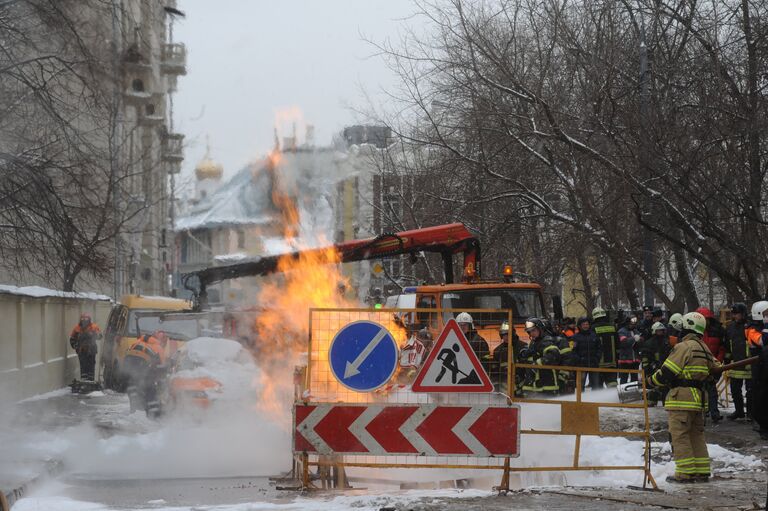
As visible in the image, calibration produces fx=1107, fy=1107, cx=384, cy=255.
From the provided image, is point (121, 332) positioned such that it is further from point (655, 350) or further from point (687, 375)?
point (687, 375)

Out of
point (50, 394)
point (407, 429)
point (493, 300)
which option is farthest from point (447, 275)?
point (407, 429)

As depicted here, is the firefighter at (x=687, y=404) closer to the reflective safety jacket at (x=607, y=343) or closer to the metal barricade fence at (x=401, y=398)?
the metal barricade fence at (x=401, y=398)

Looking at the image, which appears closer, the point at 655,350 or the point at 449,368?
the point at 449,368

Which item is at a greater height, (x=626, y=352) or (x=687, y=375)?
(x=687, y=375)

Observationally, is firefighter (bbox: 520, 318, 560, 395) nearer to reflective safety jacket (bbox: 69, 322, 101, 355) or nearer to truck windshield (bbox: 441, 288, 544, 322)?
truck windshield (bbox: 441, 288, 544, 322)

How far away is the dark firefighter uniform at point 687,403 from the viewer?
11141 millimetres

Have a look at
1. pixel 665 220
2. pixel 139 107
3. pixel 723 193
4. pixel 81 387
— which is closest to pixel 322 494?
pixel 723 193

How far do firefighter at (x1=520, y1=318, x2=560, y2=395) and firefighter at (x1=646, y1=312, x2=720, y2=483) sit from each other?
11.1 feet

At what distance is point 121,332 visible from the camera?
90.5ft

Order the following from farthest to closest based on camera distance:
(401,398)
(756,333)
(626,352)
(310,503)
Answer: (626,352) → (756,333) → (401,398) → (310,503)

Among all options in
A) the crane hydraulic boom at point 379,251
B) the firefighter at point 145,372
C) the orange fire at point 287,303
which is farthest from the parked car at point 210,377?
the crane hydraulic boom at point 379,251

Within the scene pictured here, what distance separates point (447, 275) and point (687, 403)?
34.9 ft

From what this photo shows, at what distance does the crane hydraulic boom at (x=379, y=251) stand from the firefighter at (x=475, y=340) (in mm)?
7116

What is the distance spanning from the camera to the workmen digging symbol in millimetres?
10352
